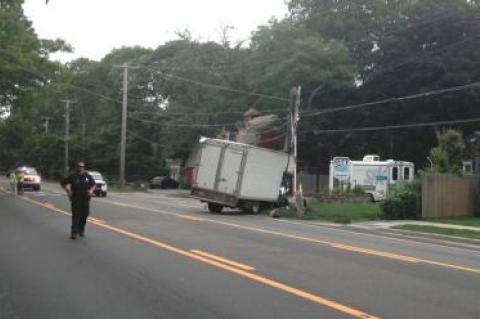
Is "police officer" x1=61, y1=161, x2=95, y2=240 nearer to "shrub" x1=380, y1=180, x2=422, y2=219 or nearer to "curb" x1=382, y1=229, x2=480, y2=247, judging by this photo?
"curb" x1=382, y1=229, x2=480, y2=247

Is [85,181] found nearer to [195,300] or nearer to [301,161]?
[195,300]

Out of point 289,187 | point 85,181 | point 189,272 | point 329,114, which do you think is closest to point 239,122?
point 329,114

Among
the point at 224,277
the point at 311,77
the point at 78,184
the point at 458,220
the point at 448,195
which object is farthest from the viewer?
the point at 311,77

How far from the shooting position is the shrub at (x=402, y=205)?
26719 mm

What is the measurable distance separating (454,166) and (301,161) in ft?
106

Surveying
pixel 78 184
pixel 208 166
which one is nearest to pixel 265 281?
pixel 78 184

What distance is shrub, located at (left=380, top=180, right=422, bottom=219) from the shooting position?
87.7ft

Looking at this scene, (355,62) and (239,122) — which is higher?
(355,62)

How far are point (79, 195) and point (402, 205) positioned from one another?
1562cm

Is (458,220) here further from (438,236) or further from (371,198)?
(371,198)

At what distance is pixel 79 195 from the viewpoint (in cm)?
1466

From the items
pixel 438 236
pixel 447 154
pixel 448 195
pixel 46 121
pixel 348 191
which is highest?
pixel 46 121

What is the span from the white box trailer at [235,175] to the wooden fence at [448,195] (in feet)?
21.0

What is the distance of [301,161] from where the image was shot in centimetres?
6134
